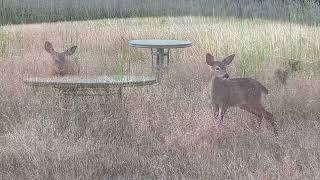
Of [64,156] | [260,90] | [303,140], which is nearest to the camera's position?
[64,156]

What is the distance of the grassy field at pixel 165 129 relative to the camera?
3.86 metres

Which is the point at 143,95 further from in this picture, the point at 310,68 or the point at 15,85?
the point at 310,68

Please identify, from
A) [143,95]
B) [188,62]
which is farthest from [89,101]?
[188,62]

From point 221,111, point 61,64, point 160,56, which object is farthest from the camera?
point 160,56

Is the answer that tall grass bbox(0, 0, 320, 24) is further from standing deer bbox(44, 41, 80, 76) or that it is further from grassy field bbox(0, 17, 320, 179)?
standing deer bbox(44, 41, 80, 76)

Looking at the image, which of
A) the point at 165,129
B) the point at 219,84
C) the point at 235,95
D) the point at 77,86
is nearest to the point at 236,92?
the point at 235,95

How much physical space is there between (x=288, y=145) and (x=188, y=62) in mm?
3278

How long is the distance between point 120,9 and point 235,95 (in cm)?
842

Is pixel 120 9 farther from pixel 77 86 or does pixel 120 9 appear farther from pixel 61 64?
pixel 77 86

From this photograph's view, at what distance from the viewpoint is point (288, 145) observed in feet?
13.7

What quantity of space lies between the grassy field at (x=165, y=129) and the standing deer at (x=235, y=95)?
0.11m

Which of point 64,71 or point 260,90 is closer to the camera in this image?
point 260,90

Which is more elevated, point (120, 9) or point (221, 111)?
point (120, 9)

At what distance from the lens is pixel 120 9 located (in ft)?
41.3
